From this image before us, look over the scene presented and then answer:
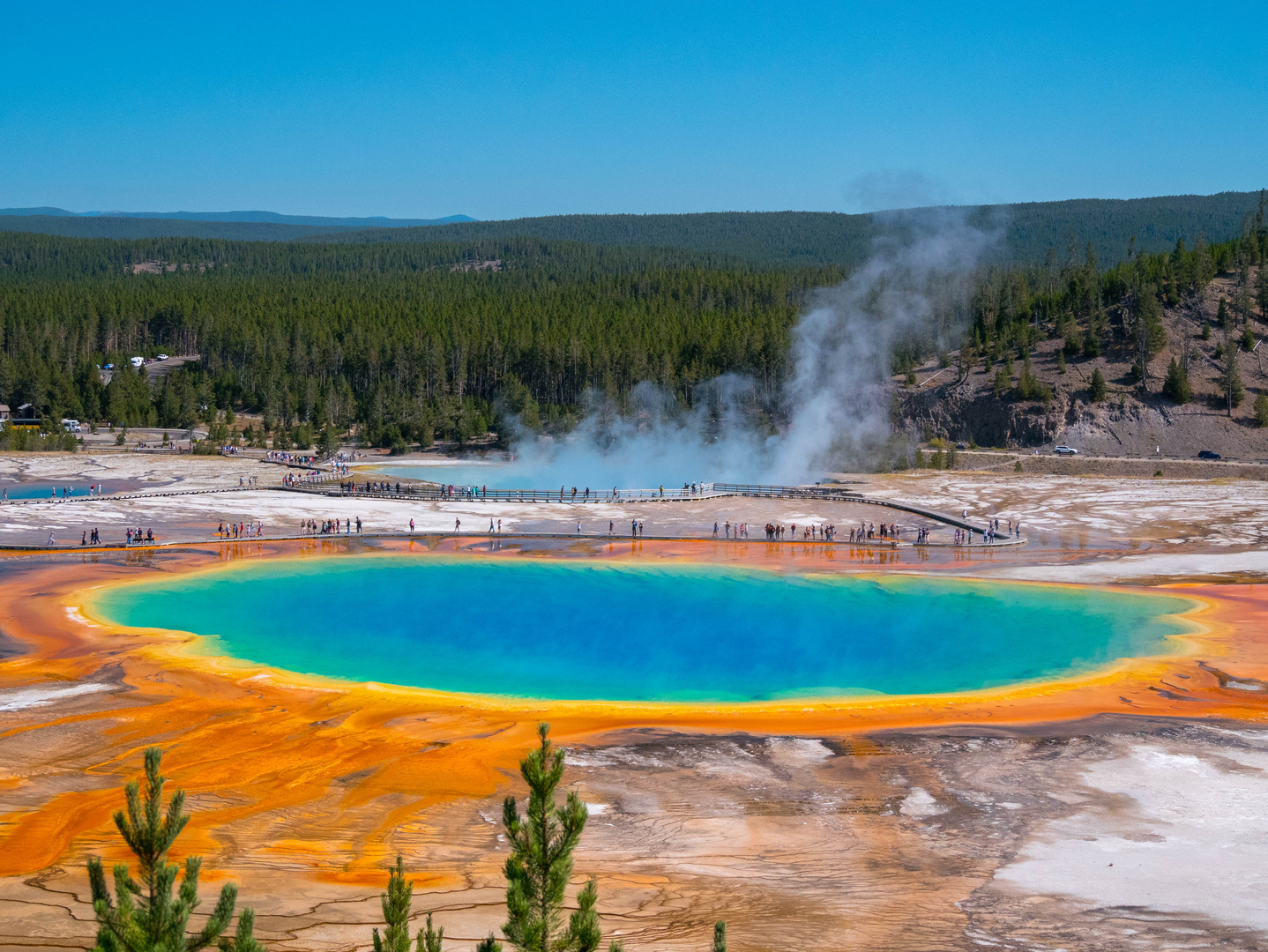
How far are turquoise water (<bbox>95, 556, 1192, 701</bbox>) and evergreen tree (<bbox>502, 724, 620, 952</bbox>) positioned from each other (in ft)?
50.8

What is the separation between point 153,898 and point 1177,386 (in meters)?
78.3

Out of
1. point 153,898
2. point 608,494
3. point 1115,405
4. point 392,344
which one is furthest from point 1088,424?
point 153,898

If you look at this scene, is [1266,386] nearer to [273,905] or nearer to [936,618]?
[936,618]

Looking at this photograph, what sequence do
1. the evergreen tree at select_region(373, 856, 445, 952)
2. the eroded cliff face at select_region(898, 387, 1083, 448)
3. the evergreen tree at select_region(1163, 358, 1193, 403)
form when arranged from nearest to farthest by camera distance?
the evergreen tree at select_region(373, 856, 445, 952)
the evergreen tree at select_region(1163, 358, 1193, 403)
the eroded cliff face at select_region(898, 387, 1083, 448)

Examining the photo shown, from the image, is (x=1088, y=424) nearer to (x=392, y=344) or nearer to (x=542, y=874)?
(x=392, y=344)

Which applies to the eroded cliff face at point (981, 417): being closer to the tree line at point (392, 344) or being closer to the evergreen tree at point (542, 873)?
the tree line at point (392, 344)

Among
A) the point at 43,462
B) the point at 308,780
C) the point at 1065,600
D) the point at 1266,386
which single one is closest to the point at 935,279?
the point at 1266,386

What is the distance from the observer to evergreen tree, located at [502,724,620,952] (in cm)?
634

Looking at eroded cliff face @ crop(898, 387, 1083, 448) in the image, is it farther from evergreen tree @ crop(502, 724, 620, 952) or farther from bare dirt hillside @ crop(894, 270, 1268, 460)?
evergreen tree @ crop(502, 724, 620, 952)

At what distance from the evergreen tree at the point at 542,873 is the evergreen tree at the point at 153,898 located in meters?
1.44

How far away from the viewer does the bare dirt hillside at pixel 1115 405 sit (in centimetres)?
7138

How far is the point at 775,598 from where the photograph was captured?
105 ft

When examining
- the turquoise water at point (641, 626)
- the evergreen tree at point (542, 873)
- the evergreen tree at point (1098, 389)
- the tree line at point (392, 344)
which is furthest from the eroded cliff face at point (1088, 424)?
the evergreen tree at point (542, 873)

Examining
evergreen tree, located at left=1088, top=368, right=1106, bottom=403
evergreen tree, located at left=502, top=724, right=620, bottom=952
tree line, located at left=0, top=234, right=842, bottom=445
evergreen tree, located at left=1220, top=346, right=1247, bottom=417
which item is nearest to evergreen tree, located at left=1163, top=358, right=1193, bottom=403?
evergreen tree, located at left=1220, top=346, right=1247, bottom=417
